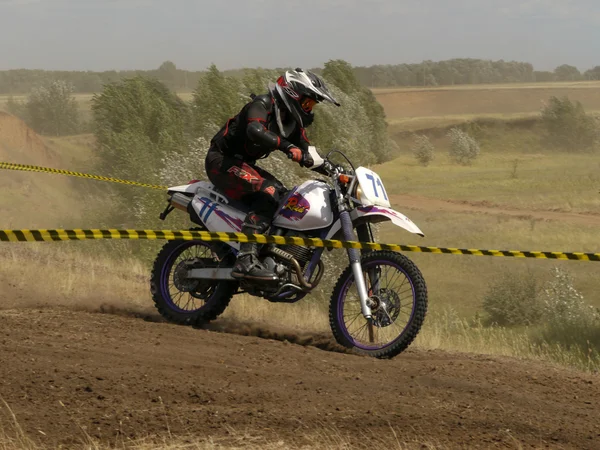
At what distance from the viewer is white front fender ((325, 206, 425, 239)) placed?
7.14 metres

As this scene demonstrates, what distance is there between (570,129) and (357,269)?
83987mm

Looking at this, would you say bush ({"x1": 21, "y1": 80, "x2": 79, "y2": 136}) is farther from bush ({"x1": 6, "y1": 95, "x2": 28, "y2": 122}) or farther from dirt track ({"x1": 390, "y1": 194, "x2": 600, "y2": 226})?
dirt track ({"x1": 390, "y1": 194, "x2": 600, "y2": 226})

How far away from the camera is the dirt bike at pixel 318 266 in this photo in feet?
23.7

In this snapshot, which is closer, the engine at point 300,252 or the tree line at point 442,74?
the engine at point 300,252

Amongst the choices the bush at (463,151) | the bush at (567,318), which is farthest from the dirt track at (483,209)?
the bush at (463,151)

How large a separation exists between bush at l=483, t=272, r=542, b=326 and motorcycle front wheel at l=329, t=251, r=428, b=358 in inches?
647

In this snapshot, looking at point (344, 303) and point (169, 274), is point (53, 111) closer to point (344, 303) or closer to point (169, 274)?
point (169, 274)

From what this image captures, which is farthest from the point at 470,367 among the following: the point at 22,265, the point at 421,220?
the point at 421,220

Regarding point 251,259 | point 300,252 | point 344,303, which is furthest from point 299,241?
point 344,303

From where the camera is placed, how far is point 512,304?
947 inches

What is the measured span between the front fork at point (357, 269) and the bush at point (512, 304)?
16760mm

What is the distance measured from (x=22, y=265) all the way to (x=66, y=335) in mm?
4190

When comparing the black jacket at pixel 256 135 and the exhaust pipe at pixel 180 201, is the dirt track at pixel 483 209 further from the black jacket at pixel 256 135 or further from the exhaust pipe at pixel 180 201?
the black jacket at pixel 256 135

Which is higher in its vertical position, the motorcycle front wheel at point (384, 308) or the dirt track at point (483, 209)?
the motorcycle front wheel at point (384, 308)
